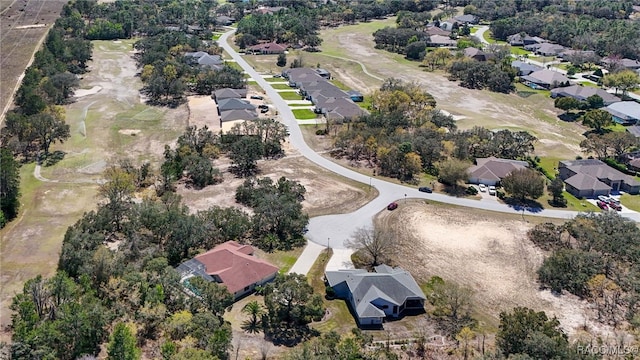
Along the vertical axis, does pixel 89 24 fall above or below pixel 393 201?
above

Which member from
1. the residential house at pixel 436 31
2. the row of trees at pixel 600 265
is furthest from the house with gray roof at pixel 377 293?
the residential house at pixel 436 31

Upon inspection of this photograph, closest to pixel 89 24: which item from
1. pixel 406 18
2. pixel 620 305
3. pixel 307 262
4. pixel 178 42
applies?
pixel 178 42

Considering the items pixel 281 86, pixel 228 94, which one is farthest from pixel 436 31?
pixel 228 94

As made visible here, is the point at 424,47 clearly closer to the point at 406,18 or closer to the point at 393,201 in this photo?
the point at 406,18

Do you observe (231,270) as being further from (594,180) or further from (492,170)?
(594,180)

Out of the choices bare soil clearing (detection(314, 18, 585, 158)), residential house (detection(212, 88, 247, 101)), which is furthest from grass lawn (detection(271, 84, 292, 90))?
bare soil clearing (detection(314, 18, 585, 158))

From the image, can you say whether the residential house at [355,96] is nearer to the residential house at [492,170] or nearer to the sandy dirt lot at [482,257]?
the residential house at [492,170]
